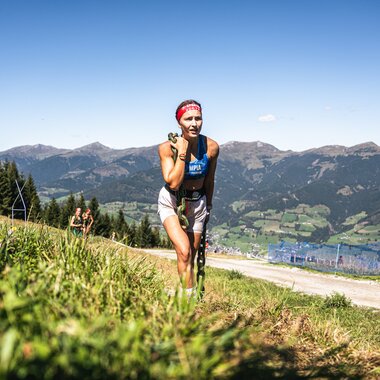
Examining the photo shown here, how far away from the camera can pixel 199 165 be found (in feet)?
17.7

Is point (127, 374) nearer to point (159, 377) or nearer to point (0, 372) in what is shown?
point (159, 377)

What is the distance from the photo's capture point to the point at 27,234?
5055 mm

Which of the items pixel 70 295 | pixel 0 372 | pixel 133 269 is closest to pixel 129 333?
pixel 0 372

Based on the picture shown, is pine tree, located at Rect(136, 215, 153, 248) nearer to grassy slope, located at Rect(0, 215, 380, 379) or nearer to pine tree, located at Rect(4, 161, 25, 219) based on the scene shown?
pine tree, located at Rect(4, 161, 25, 219)

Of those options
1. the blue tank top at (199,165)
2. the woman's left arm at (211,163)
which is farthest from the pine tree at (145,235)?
the blue tank top at (199,165)

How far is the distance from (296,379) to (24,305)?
1514 mm

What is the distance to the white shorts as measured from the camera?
207 inches

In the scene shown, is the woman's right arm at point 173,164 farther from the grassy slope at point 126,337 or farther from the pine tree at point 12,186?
the pine tree at point 12,186

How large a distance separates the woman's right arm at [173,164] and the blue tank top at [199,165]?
0.48 m

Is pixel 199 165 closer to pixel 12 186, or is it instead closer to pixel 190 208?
pixel 190 208

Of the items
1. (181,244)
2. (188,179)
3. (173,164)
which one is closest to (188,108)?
(173,164)

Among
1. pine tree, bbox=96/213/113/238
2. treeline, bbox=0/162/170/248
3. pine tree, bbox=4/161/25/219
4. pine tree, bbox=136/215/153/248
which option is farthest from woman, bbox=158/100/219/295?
pine tree, bbox=136/215/153/248

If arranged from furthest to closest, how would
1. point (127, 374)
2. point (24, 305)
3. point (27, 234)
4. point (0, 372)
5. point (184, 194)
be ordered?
point (184, 194), point (27, 234), point (24, 305), point (127, 374), point (0, 372)

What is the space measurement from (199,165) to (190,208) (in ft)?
1.98
